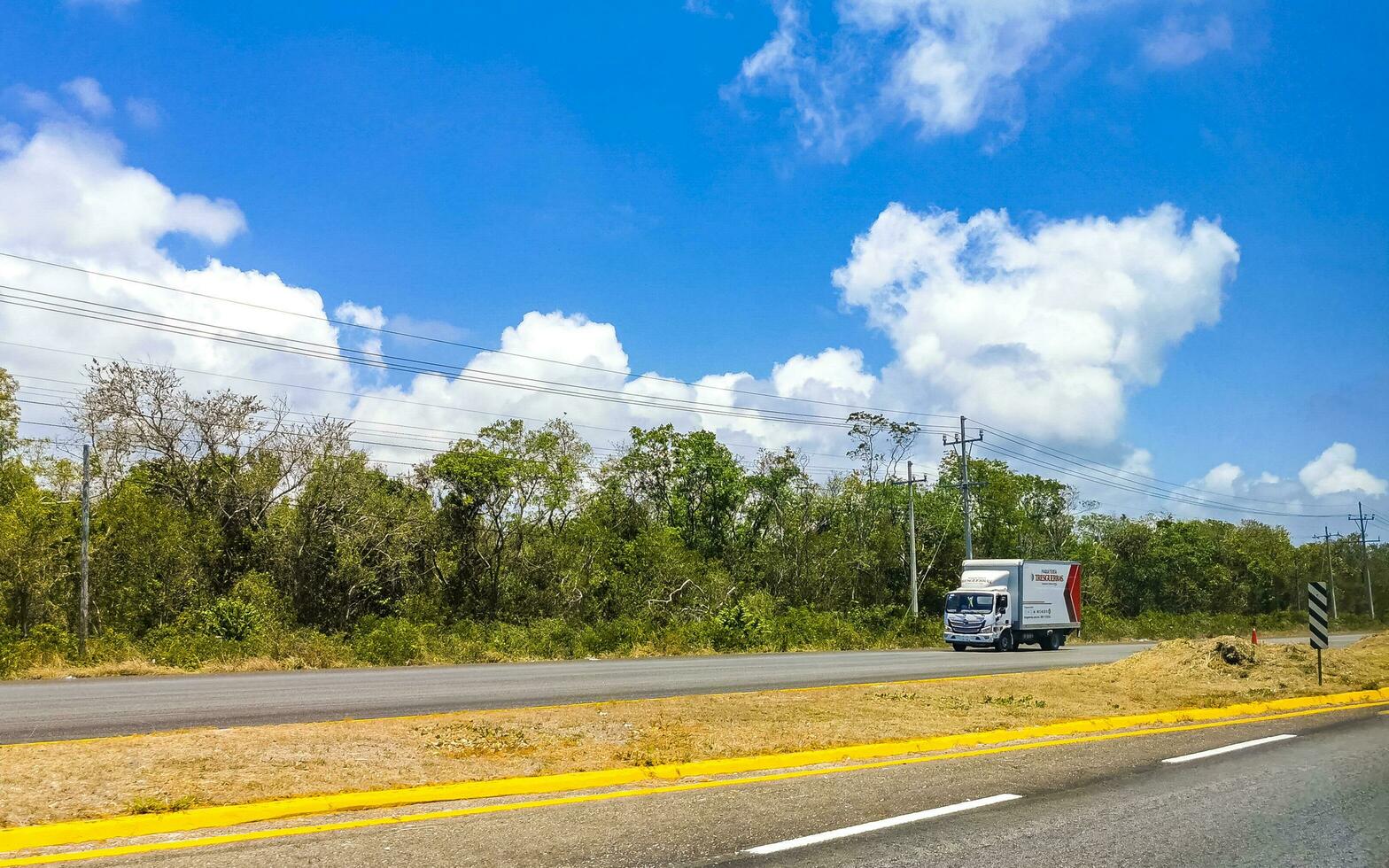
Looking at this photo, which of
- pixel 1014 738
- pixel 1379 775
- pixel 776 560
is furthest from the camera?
pixel 776 560

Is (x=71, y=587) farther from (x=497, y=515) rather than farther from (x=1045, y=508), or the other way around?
(x=1045, y=508)

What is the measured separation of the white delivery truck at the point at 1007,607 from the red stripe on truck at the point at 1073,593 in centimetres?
52

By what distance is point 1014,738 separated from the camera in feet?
37.1

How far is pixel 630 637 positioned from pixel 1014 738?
23.2 m

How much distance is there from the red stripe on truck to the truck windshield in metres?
4.84

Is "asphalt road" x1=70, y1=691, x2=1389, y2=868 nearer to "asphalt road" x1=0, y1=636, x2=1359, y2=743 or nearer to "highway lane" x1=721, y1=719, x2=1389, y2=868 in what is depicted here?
"highway lane" x1=721, y1=719, x2=1389, y2=868

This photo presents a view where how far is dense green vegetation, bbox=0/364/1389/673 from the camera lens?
3106 cm

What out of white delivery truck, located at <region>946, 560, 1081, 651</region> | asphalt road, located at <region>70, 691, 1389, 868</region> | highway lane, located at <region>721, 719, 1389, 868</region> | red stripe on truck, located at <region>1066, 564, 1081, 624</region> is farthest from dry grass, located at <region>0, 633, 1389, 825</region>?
red stripe on truck, located at <region>1066, 564, 1081, 624</region>

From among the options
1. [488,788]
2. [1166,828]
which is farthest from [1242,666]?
[488,788]

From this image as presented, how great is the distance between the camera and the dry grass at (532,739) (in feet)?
25.1

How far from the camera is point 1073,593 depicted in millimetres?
37344

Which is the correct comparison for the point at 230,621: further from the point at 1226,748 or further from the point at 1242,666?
the point at 1226,748

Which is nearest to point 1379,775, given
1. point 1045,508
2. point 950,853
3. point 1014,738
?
point 1014,738

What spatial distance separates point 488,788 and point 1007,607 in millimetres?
29311
